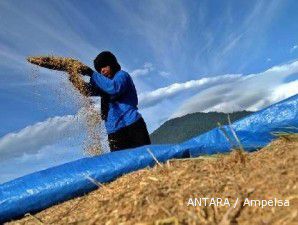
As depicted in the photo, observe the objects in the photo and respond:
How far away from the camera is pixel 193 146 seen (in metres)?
5.13

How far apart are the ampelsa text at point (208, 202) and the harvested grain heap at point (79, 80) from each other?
4.16 metres

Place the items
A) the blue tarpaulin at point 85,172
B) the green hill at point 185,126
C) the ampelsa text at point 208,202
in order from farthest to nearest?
1. the green hill at point 185,126
2. the blue tarpaulin at point 85,172
3. the ampelsa text at point 208,202

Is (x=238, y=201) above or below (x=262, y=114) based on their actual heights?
below

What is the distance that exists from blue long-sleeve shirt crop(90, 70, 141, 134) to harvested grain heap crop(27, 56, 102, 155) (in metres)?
0.26

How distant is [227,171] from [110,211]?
0.77 m

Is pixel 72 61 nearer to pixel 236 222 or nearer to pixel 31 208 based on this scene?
pixel 31 208

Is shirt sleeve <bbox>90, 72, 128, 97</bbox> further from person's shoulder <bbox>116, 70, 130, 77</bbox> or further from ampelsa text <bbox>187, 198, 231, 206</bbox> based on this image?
ampelsa text <bbox>187, 198, 231, 206</bbox>

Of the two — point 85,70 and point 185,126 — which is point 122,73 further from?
point 185,126

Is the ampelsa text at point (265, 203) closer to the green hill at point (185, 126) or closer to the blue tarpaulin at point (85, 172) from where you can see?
the blue tarpaulin at point (85, 172)

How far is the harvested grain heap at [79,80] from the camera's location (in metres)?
6.53

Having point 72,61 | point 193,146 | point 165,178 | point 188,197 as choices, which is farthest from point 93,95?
point 188,197

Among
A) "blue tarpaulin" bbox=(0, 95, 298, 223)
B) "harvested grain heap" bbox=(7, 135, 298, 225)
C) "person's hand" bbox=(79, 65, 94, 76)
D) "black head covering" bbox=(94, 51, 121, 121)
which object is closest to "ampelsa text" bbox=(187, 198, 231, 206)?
"harvested grain heap" bbox=(7, 135, 298, 225)

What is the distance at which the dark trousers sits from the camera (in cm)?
622


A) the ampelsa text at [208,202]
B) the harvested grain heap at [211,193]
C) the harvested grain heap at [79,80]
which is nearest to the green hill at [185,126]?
the harvested grain heap at [79,80]
